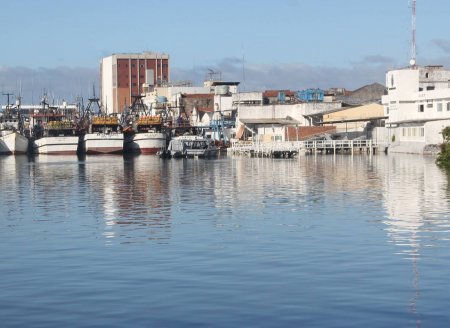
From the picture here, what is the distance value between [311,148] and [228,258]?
80635 mm

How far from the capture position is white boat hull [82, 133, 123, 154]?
5059 inches

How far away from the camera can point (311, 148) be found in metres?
106

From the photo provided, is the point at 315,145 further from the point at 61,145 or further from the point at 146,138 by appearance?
the point at 61,145

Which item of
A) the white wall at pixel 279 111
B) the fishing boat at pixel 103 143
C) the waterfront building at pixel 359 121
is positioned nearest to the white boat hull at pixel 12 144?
the fishing boat at pixel 103 143

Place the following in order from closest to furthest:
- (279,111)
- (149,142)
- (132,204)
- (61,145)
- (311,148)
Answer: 1. (132,204)
2. (311,148)
3. (61,145)
4. (149,142)
5. (279,111)

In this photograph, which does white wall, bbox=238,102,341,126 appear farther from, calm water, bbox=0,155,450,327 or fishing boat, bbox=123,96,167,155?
calm water, bbox=0,155,450,327

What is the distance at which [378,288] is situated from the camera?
20.9 m

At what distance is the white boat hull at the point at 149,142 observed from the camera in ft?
421

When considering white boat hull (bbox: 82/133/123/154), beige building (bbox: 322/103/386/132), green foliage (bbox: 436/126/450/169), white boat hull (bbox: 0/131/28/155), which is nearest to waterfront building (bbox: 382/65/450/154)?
beige building (bbox: 322/103/386/132)

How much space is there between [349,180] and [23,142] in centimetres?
8407

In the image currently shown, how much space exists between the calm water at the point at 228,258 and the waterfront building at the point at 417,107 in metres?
48.0

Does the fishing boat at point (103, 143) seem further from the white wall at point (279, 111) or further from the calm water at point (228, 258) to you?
the calm water at point (228, 258)

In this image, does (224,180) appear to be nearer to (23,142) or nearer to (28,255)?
(28,255)

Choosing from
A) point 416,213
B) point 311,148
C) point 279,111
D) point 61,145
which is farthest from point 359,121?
point 416,213
